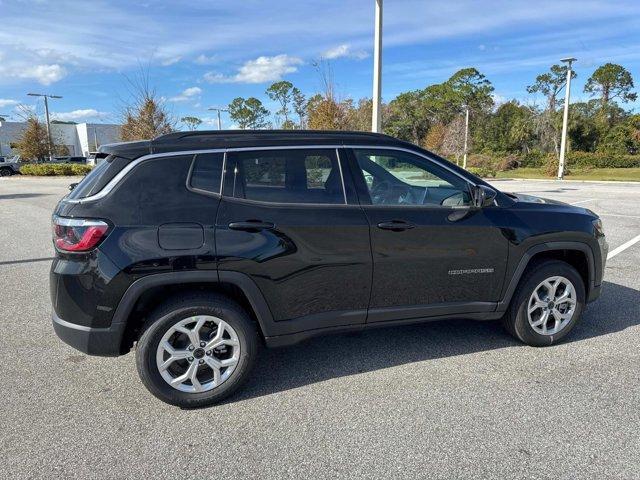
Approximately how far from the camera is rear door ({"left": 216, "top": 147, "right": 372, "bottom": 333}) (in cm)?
300

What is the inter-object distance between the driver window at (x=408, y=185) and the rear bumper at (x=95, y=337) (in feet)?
6.55

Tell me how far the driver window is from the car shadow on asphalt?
1.28m

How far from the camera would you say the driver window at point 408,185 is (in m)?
3.46

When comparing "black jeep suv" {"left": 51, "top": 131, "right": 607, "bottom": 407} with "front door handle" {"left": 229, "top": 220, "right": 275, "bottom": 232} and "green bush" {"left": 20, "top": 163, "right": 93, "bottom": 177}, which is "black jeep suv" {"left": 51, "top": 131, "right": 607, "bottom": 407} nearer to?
"front door handle" {"left": 229, "top": 220, "right": 275, "bottom": 232}

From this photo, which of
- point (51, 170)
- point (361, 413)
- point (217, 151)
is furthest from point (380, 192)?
point (51, 170)

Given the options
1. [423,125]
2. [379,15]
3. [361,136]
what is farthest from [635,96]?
[361,136]

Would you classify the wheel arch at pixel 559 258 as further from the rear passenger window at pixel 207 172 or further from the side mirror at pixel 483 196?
the rear passenger window at pixel 207 172

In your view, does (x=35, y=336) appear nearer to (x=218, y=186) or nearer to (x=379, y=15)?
(x=218, y=186)

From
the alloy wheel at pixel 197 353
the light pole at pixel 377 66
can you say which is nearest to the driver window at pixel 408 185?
the alloy wheel at pixel 197 353

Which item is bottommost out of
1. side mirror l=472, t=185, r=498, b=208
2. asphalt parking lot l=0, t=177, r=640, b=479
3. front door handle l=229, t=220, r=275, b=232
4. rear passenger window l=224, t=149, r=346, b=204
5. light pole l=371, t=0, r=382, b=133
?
asphalt parking lot l=0, t=177, r=640, b=479

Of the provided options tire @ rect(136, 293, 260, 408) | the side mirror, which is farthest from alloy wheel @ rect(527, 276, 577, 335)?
tire @ rect(136, 293, 260, 408)

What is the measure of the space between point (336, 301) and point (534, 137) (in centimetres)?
5914

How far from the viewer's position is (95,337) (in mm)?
2922

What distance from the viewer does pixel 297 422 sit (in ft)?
9.40
